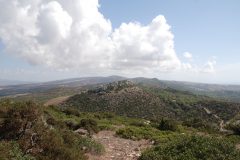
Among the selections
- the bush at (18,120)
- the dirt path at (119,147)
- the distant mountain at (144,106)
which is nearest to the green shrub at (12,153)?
the bush at (18,120)

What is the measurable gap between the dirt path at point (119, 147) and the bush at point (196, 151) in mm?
1216

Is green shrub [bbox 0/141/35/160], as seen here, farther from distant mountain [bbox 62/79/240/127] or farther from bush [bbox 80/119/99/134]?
distant mountain [bbox 62/79/240/127]

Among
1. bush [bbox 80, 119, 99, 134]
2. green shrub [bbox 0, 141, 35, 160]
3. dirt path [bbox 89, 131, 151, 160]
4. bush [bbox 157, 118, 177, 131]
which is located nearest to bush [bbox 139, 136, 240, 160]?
dirt path [bbox 89, 131, 151, 160]

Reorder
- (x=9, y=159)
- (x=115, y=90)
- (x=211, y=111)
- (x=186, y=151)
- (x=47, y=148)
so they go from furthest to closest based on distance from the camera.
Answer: (x=115, y=90) < (x=211, y=111) < (x=186, y=151) < (x=47, y=148) < (x=9, y=159)

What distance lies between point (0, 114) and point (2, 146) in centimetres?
466

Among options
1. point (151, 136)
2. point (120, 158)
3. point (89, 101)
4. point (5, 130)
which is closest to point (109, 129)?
point (151, 136)

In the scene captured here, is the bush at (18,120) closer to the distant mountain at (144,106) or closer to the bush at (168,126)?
the bush at (168,126)

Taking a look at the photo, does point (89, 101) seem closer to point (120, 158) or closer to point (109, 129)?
point (109, 129)

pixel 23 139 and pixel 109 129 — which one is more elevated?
pixel 23 139

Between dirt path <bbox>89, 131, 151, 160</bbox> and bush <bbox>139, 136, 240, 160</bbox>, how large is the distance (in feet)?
3.99

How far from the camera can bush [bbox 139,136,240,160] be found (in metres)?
13.8

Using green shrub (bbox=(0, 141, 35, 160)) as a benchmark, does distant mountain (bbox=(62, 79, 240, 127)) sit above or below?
below

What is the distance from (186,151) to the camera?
14.4 meters

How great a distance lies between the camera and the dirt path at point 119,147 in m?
15.9
